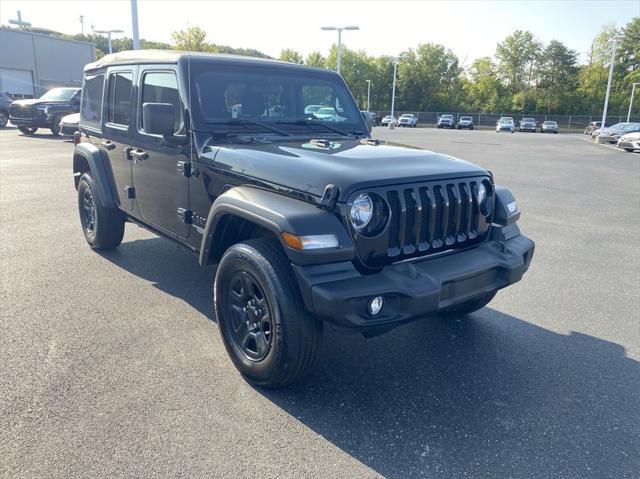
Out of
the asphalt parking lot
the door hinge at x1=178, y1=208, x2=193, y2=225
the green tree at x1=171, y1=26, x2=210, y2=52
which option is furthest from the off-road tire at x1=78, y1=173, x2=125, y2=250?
the green tree at x1=171, y1=26, x2=210, y2=52

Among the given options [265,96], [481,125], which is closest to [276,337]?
[265,96]

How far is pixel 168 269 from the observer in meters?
5.38

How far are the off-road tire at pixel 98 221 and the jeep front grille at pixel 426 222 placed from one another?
352cm

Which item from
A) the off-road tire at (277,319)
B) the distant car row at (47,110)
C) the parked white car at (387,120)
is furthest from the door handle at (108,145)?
the parked white car at (387,120)

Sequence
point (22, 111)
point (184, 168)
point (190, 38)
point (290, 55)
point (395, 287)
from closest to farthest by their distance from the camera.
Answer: point (395, 287), point (184, 168), point (22, 111), point (190, 38), point (290, 55)

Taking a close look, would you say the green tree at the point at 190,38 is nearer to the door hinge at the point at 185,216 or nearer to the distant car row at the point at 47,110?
the distant car row at the point at 47,110

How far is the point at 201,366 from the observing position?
3467 mm

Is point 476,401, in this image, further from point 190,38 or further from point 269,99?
point 190,38

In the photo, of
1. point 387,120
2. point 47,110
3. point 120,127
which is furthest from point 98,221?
point 387,120

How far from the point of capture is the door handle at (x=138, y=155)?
4.46m

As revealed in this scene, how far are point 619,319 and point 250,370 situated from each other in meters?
3.25

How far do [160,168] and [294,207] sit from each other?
1827mm

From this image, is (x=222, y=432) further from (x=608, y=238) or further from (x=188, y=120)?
(x=608, y=238)

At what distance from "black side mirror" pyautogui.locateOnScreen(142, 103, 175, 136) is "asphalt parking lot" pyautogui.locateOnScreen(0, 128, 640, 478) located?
152 cm
